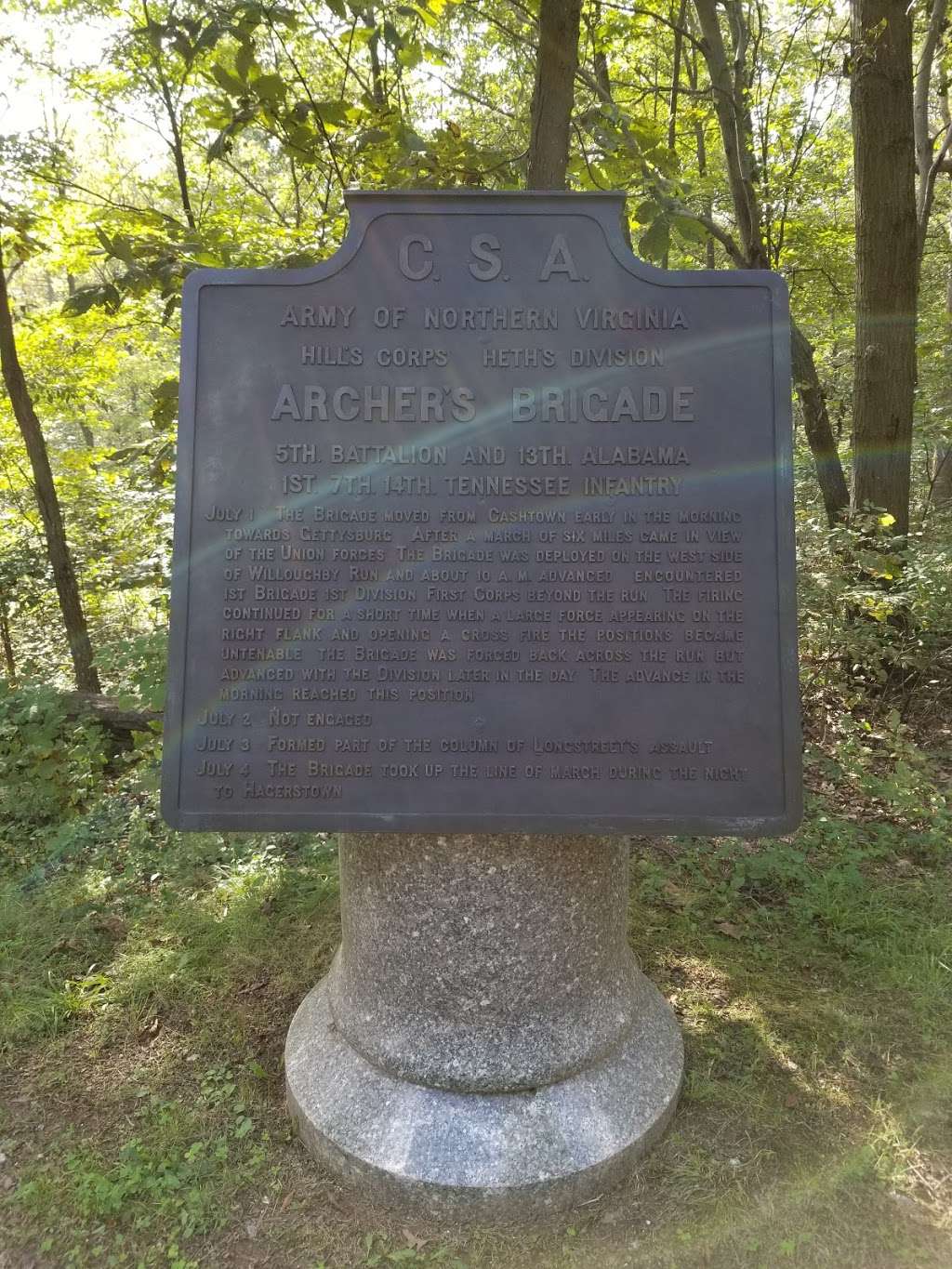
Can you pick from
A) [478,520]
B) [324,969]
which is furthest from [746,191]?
[324,969]

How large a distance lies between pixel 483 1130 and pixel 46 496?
6.49 meters

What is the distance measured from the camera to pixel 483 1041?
2.58 m

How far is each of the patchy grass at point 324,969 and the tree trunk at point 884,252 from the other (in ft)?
8.55

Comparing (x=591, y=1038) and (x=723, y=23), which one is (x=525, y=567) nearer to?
(x=591, y=1038)

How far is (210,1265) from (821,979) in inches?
99.9

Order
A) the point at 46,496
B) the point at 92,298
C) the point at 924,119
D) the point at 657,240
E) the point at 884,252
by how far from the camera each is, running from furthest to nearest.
→ the point at 924,119, the point at 46,496, the point at 884,252, the point at 92,298, the point at 657,240

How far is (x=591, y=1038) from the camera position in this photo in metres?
2.67

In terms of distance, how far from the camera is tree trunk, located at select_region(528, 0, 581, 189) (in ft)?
12.9

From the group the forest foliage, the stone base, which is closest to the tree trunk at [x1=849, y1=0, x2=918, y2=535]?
the forest foliage

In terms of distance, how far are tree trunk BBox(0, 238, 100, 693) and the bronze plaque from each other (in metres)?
5.45

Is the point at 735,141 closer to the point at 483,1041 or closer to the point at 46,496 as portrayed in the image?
the point at 46,496

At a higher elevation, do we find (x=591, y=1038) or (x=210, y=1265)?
(x=591, y=1038)

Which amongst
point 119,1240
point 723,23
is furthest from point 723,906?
point 723,23

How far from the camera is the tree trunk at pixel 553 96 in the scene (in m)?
3.94
